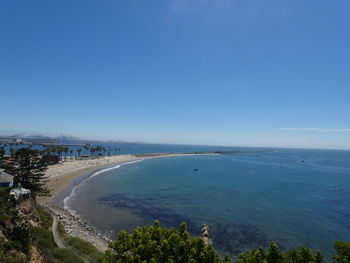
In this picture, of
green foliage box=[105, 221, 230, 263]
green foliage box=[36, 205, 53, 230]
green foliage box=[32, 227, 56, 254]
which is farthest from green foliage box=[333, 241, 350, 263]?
green foliage box=[36, 205, 53, 230]

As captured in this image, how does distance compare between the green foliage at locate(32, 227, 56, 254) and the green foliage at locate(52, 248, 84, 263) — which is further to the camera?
the green foliage at locate(32, 227, 56, 254)

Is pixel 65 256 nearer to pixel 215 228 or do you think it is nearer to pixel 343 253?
pixel 343 253

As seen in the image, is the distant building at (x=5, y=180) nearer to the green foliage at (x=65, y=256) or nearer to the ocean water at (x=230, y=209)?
the ocean water at (x=230, y=209)

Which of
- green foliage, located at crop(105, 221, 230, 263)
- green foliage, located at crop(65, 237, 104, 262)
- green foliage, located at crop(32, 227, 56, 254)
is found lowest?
green foliage, located at crop(65, 237, 104, 262)

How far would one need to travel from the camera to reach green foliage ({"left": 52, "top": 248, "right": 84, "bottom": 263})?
17.1 meters

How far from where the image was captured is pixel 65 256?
17.6 m

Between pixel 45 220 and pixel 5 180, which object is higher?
pixel 5 180

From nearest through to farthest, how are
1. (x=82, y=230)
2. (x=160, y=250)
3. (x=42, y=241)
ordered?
(x=160, y=250), (x=42, y=241), (x=82, y=230)

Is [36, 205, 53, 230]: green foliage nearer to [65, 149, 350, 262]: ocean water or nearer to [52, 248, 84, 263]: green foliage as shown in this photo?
[52, 248, 84, 263]: green foliage

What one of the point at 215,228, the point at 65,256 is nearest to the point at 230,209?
the point at 215,228

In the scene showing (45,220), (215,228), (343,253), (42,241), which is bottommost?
(215,228)

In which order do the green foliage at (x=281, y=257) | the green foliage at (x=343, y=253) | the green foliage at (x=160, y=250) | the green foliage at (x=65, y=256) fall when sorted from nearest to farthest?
the green foliage at (x=343, y=253), the green foliage at (x=281, y=257), the green foliage at (x=160, y=250), the green foliage at (x=65, y=256)

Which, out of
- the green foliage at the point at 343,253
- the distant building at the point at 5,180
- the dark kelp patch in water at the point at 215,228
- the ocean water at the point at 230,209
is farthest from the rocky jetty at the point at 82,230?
the green foliage at the point at 343,253

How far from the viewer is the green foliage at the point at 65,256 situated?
1708 centimetres
